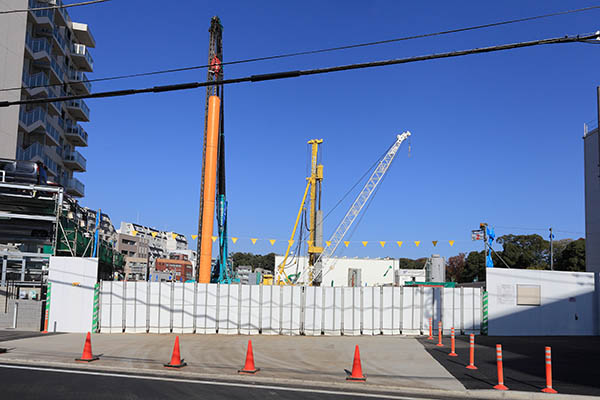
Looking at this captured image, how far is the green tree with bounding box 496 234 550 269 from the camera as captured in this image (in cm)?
9419

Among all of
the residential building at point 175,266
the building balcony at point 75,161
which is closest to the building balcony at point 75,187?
the building balcony at point 75,161

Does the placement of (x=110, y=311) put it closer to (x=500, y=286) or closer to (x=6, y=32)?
(x=500, y=286)

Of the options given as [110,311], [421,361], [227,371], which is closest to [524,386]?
[421,361]

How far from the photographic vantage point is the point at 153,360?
15797 millimetres

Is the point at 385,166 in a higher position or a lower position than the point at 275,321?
higher

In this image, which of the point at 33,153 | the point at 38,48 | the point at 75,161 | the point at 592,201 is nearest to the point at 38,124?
the point at 33,153

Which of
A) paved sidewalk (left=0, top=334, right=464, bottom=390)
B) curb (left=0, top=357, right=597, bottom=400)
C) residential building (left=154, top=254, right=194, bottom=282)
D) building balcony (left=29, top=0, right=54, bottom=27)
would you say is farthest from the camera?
residential building (left=154, top=254, right=194, bottom=282)

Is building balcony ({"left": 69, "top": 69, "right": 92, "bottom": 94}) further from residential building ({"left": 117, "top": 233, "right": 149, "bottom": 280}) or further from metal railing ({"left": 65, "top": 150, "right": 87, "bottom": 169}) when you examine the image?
residential building ({"left": 117, "top": 233, "right": 149, "bottom": 280})

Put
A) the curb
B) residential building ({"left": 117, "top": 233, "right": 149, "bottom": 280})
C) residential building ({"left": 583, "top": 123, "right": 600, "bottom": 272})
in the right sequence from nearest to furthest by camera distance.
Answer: the curb, residential building ({"left": 583, "top": 123, "right": 600, "bottom": 272}), residential building ({"left": 117, "top": 233, "right": 149, "bottom": 280})

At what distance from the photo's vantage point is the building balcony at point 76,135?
58987mm

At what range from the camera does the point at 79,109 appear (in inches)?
2352

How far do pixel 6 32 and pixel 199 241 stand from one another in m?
24.6

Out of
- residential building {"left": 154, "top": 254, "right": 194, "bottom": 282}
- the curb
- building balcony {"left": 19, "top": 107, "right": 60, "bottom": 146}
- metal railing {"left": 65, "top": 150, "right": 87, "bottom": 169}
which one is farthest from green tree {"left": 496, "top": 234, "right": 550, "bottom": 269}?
the curb

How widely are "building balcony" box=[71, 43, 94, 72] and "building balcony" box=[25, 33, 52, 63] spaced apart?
10268mm
